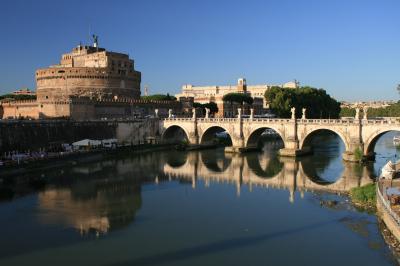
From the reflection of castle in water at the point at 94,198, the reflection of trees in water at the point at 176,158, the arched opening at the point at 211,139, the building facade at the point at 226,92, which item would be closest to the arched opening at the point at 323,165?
the reflection of trees in water at the point at 176,158

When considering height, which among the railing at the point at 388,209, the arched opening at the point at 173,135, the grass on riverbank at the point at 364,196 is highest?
the arched opening at the point at 173,135

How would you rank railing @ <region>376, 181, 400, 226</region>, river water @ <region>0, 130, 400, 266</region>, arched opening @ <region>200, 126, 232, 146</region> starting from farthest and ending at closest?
arched opening @ <region>200, 126, 232, 146</region> < river water @ <region>0, 130, 400, 266</region> < railing @ <region>376, 181, 400, 226</region>

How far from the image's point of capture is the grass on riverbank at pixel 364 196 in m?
22.7

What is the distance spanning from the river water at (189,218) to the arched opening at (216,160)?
72.4 inches

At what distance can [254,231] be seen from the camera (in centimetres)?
1945

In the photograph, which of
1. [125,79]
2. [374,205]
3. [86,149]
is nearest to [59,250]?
[374,205]

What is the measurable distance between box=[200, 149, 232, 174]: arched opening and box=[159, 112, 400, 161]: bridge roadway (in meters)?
2.17

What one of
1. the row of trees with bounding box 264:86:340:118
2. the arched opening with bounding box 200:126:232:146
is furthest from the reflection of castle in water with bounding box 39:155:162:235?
the row of trees with bounding box 264:86:340:118

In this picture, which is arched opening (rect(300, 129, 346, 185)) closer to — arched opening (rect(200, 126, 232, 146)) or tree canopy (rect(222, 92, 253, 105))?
arched opening (rect(200, 126, 232, 146))

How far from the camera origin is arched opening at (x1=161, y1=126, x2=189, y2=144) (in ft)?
180

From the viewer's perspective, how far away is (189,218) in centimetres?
2152

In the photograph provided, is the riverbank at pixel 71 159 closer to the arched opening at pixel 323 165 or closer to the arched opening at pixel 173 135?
the arched opening at pixel 173 135

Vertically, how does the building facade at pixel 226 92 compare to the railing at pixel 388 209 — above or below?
above

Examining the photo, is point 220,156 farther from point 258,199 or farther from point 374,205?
point 374,205
